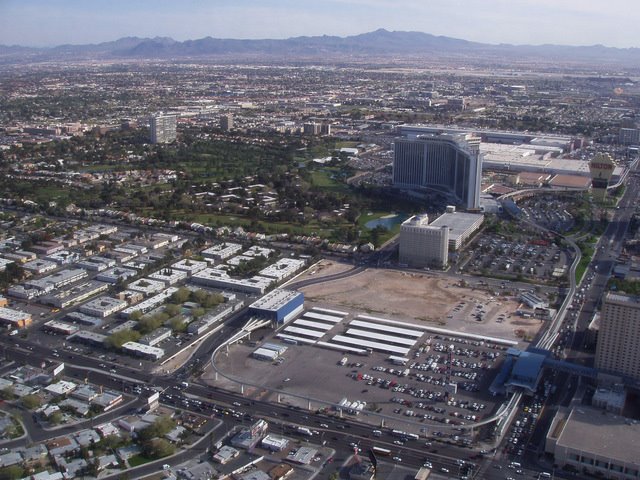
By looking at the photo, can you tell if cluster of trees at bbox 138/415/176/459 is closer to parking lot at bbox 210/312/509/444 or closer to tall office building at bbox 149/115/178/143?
parking lot at bbox 210/312/509/444

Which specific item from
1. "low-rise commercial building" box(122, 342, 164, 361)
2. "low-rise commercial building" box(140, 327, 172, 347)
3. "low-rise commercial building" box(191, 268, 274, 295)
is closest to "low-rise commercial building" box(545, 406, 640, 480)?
"low-rise commercial building" box(122, 342, 164, 361)

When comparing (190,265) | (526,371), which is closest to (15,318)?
(190,265)

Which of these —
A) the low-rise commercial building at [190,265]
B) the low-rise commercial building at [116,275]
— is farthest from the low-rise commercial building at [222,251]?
the low-rise commercial building at [116,275]

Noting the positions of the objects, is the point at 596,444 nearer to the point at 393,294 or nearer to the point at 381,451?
the point at 381,451

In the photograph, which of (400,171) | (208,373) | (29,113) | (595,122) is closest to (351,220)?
(400,171)

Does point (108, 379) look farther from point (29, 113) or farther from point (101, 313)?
point (29, 113)

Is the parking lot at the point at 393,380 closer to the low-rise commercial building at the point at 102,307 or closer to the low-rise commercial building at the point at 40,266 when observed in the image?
the low-rise commercial building at the point at 102,307
